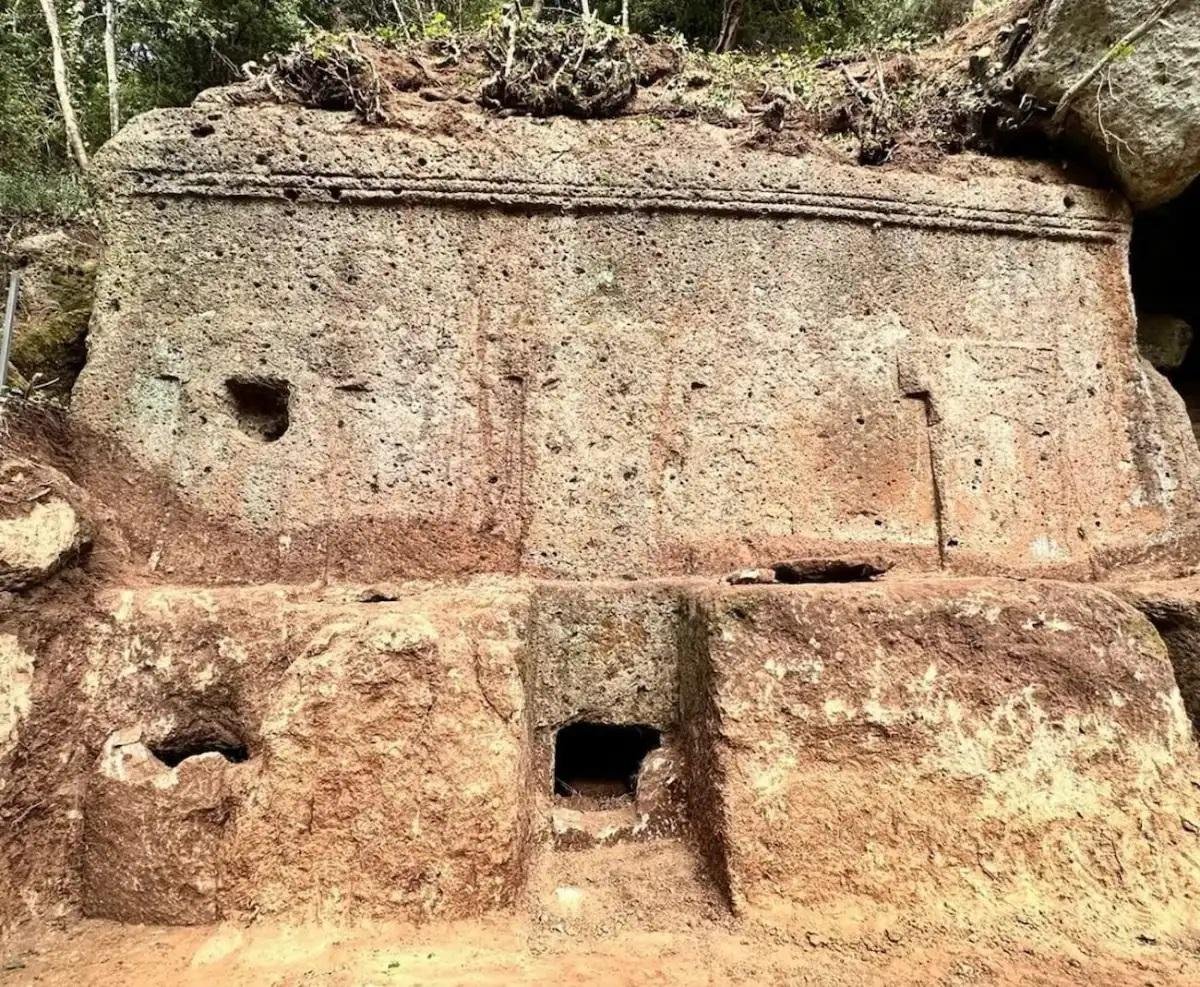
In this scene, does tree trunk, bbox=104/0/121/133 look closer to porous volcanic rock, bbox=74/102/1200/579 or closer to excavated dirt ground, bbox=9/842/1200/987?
porous volcanic rock, bbox=74/102/1200/579

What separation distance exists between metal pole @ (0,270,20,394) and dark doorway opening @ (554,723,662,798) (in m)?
3.06

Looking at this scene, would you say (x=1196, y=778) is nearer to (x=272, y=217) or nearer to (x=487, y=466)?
(x=487, y=466)

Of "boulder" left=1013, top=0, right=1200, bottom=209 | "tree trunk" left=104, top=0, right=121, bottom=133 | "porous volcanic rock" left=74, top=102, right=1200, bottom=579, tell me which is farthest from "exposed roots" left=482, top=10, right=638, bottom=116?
"tree trunk" left=104, top=0, right=121, bottom=133

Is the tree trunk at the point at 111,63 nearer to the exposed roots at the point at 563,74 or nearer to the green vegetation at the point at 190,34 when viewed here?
the green vegetation at the point at 190,34

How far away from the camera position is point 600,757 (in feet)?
11.8

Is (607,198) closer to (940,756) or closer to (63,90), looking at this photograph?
(940,756)

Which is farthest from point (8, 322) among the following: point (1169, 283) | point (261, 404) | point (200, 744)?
point (1169, 283)

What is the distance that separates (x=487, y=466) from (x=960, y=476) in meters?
2.23

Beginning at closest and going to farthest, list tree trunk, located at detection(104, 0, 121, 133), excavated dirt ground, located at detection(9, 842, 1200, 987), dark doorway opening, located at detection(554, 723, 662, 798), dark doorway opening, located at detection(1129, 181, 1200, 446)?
excavated dirt ground, located at detection(9, 842, 1200, 987) → dark doorway opening, located at detection(554, 723, 662, 798) → dark doorway opening, located at detection(1129, 181, 1200, 446) → tree trunk, located at detection(104, 0, 121, 133)

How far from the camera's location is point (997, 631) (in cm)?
285

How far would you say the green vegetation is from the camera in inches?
284

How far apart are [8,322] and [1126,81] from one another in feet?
18.3

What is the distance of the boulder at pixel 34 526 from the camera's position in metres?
2.77

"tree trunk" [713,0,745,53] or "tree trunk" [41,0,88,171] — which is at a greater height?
"tree trunk" [713,0,745,53]
